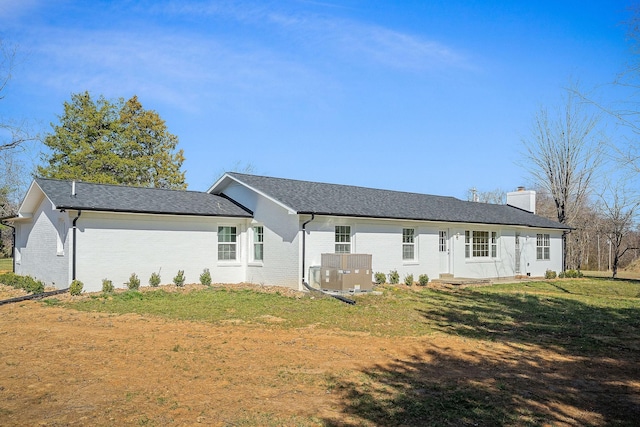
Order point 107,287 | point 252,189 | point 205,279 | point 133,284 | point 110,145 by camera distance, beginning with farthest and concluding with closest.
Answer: point 110,145
point 252,189
point 205,279
point 133,284
point 107,287

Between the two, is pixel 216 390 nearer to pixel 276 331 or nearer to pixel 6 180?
pixel 276 331

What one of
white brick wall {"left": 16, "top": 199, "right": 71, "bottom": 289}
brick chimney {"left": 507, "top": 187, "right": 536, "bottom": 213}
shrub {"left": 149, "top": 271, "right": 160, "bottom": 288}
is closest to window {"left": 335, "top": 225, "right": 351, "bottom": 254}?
shrub {"left": 149, "top": 271, "right": 160, "bottom": 288}

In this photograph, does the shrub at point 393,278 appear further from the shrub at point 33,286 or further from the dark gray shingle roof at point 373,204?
the shrub at point 33,286

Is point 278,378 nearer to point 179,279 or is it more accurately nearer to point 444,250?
point 179,279

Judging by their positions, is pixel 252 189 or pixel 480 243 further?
pixel 480 243

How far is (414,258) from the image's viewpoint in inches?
875

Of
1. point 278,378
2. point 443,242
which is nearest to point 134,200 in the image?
point 278,378

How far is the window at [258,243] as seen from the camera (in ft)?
66.4

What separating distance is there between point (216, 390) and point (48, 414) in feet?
6.65

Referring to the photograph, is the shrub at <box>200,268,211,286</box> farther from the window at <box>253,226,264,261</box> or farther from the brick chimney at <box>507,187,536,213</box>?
the brick chimney at <box>507,187,536,213</box>

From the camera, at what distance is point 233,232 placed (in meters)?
20.9

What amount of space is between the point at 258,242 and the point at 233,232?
1251 millimetres

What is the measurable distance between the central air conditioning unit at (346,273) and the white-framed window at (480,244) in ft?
30.1

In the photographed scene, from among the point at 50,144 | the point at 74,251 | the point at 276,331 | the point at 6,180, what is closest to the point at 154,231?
the point at 74,251
